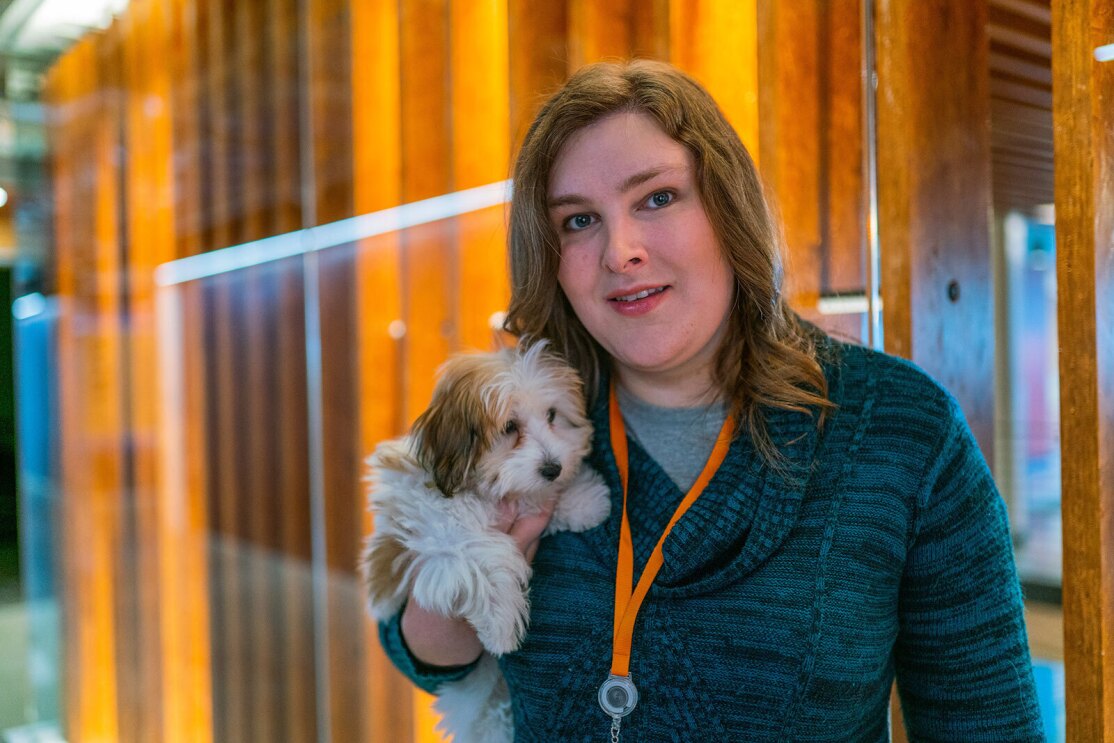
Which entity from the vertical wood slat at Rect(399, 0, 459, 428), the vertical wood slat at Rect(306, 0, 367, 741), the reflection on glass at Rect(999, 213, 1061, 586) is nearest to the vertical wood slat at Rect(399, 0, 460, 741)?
the vertical wood slat at Rect(399, 0, 459, 428)

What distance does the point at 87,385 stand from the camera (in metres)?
3.08

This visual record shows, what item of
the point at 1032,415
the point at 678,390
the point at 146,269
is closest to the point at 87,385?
the point at 146,269

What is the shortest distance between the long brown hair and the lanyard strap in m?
0.06

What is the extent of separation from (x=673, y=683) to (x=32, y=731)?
2.67 metres

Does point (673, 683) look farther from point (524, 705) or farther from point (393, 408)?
point (393, 408)

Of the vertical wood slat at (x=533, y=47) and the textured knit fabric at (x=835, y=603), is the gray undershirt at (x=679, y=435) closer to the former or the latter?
the textured knit fabric at (x=835, y=603)

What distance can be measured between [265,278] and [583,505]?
2171 millimetres

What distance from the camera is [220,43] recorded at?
305 cm

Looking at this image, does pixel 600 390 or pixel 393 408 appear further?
pixel 393 408

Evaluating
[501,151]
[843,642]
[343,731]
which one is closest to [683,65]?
[501,151]

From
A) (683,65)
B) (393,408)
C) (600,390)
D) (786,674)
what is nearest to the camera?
(786,674)

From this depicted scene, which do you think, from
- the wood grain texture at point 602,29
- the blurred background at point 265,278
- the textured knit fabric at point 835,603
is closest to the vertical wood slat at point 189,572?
the blurred background at point 265,278

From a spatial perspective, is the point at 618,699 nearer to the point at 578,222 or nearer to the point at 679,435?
the point at 679,435

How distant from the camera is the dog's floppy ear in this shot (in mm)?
1187
